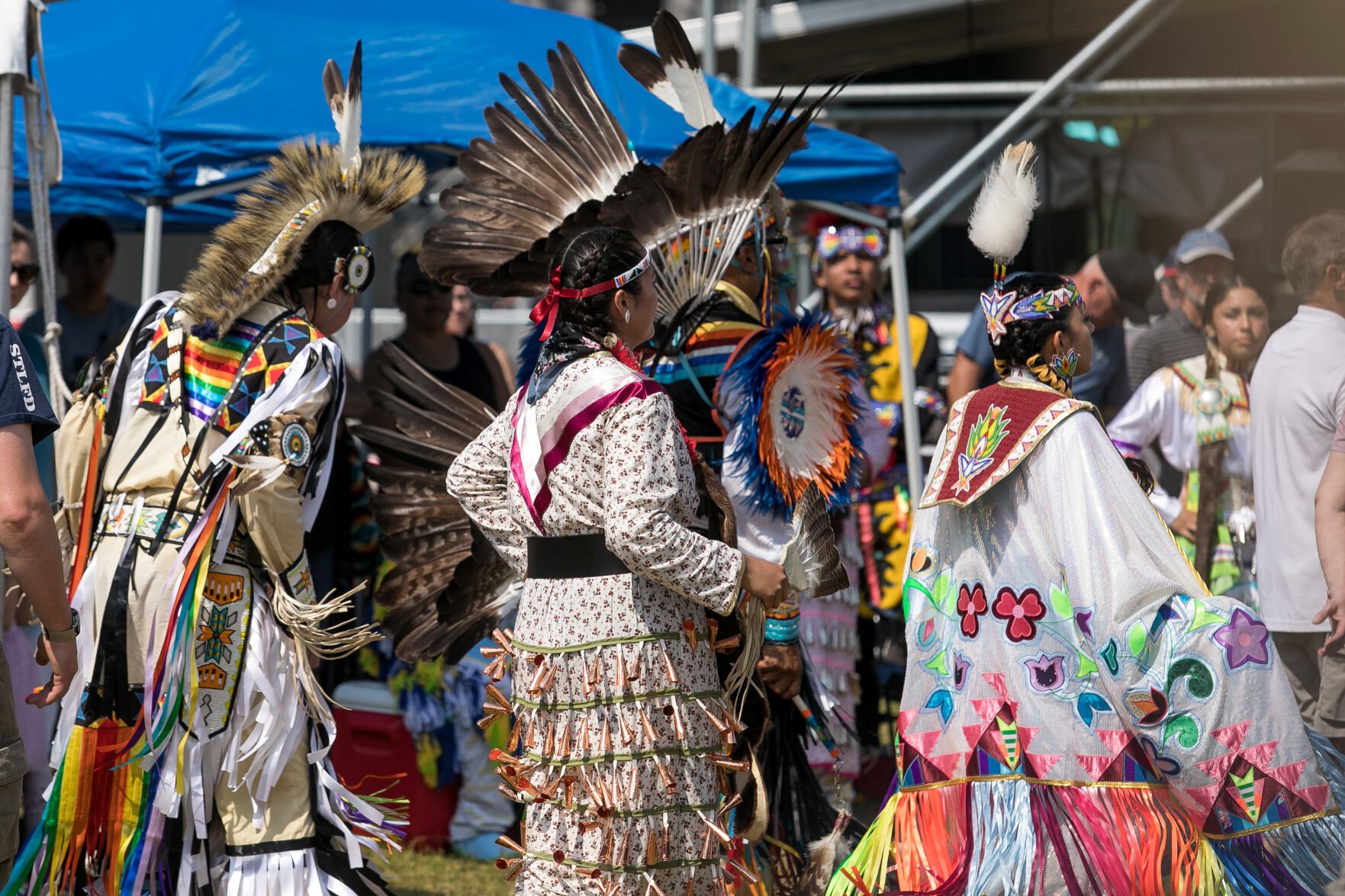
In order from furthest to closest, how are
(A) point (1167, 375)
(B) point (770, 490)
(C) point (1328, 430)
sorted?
(A) point (1167, 375) → (C) point (1328, 430) → (B) point (770, 490)

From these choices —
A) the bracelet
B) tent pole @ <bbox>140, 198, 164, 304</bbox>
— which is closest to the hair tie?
the bracelet

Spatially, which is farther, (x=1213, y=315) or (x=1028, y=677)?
(x=1213, y=315)

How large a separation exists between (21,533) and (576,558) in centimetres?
101

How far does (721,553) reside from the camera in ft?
9.32

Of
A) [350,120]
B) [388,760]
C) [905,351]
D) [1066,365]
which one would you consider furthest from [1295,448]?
[388,760]

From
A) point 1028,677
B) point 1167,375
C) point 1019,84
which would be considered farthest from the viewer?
point 1019,84

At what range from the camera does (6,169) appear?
11.6ft

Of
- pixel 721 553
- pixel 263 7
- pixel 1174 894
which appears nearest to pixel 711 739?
pixel 721 553

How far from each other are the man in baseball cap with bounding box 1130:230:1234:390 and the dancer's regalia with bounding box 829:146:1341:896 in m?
2.46

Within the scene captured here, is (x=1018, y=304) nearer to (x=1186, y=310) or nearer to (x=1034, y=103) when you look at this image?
(x=1186, y=310)

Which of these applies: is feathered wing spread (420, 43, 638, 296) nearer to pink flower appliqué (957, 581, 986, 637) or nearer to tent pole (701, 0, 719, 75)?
pink flower appliqué (957, 581, 986, 637)

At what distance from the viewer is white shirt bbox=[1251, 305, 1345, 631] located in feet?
13.0

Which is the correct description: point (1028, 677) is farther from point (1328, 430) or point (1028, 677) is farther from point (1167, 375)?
point (1167, 375)

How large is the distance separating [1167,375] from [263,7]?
132 inches
